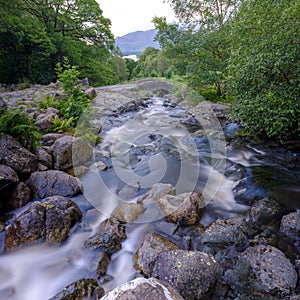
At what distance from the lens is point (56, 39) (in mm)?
18094

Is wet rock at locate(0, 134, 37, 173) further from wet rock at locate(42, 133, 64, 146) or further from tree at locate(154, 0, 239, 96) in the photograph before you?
tree at locate(154, 0, 239, 96)

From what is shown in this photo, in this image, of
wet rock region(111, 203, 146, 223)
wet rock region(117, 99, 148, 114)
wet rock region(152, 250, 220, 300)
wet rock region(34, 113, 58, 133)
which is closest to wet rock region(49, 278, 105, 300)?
wet rock region(152, 250, 220, 300)

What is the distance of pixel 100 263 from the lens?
2779mm

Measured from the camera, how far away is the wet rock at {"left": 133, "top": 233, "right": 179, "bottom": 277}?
2654mm

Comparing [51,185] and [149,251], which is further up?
[51,185]

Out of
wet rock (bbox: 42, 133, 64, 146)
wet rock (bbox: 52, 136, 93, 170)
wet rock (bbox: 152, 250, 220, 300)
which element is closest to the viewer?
wet rock (bbox: 152, 250, 220, 300)

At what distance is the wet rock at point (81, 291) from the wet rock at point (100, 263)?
217mm

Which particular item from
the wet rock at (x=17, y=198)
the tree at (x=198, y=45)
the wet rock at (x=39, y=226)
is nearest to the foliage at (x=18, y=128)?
the wet rock at (x=17, y=198)

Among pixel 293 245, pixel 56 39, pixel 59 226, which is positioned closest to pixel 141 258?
pixel 59 226

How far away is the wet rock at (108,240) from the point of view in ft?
9.87

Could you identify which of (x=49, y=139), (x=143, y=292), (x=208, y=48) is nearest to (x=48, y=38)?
(x=208, y=48)

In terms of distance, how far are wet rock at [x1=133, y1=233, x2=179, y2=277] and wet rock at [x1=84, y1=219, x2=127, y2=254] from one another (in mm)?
353

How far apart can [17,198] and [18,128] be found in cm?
167

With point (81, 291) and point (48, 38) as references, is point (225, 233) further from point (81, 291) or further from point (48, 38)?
point (48, 38)
